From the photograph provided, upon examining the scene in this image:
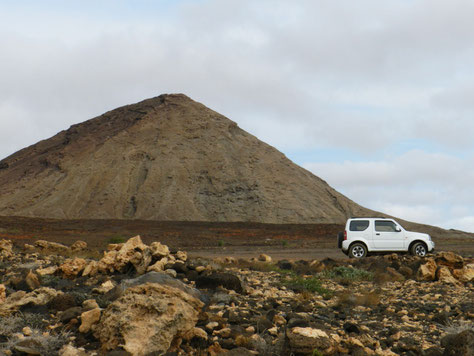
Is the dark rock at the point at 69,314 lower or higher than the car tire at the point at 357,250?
lower

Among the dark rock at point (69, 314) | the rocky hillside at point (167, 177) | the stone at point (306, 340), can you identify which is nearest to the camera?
the stone at point (306, 340)

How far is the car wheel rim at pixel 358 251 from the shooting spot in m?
19.7

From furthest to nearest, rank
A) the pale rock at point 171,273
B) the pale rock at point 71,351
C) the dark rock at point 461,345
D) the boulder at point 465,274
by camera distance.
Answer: the boulder at point 465,274 < the pale rock at point 171,273 < the dark rock at point 461,345 < the pale rock at point 71,351

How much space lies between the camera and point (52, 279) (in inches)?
392

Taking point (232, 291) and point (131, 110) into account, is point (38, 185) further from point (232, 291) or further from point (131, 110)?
point (232, 291)

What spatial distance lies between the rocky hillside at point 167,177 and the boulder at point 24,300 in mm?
56402

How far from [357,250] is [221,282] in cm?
1130

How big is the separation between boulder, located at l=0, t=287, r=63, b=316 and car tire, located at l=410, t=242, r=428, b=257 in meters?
15.2

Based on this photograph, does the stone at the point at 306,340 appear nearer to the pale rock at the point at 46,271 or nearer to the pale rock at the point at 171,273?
the pale rock at the point at 171,273

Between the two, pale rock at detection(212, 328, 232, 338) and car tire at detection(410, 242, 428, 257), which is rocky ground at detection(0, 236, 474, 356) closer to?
pale rock at detection(212, 328, 232, 338)

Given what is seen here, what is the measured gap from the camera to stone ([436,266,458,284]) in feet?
41.7

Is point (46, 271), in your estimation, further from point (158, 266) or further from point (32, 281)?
point (158, 266)

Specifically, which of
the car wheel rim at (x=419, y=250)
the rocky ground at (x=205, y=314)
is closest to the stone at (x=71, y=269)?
the rocky ground at (x=205, y=314)

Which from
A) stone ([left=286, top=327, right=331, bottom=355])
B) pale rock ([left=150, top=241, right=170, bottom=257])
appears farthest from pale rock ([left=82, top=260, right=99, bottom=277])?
stone ([left=286, top=327, right=331, bottom=355])
